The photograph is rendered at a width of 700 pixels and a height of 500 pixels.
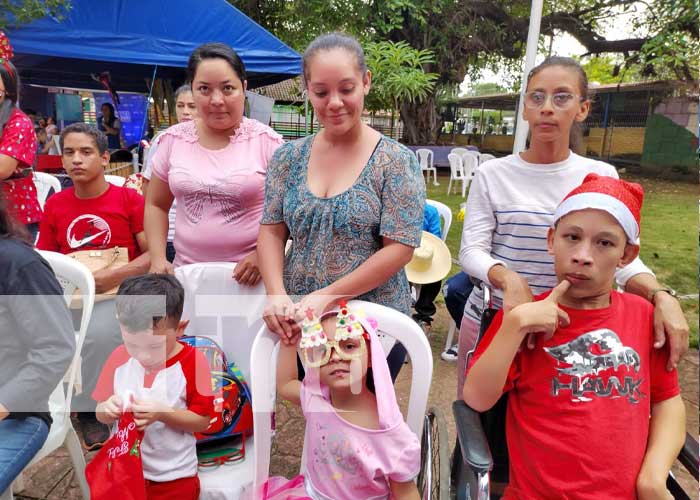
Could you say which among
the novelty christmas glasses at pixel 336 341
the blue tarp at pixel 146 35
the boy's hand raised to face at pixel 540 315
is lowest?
the novelty christmas glasses at pixel 336 341

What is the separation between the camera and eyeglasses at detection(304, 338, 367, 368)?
1.36 meters

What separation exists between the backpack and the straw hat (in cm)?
201

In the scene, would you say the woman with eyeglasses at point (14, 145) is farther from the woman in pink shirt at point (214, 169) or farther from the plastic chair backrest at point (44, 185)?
the plastic chair backrest at point (44, 185)

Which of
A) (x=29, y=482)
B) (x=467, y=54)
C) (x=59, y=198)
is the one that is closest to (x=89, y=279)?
(x=59, y=198)

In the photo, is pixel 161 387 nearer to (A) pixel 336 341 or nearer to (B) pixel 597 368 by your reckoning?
(A) pixel 336 341

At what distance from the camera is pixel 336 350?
1354 millimetres

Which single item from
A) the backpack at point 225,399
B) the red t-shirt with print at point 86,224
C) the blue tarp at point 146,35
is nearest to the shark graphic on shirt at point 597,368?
the backpack at point 225,399

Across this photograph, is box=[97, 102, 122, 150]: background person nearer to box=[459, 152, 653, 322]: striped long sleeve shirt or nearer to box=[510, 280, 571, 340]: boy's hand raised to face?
box=[459, 152, 653, 322]: striped long sleeve shirt

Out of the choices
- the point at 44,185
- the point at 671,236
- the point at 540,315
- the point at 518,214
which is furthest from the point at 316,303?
the point at 671,236

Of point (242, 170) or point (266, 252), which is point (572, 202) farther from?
point (242, 170)

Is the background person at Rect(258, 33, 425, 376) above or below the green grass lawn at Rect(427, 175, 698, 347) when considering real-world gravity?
above

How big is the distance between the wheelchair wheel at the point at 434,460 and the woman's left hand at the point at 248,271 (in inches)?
30.6

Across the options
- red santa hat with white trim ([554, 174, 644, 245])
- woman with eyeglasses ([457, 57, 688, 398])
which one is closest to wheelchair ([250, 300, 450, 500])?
woman with eyeglasses ([457, 57, 688, 398])

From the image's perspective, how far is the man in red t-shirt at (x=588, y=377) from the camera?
1.29 meters
